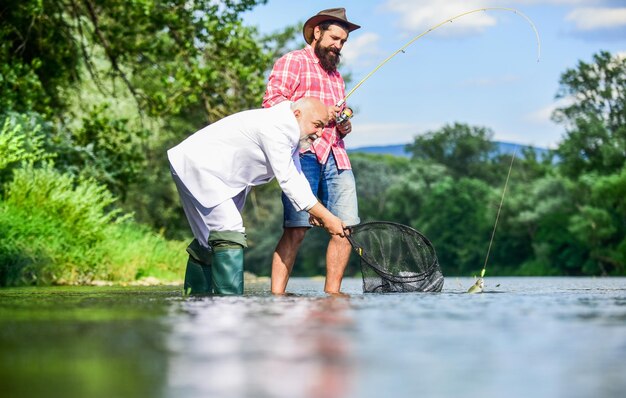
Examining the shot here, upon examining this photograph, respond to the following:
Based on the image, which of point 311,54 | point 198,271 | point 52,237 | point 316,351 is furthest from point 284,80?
point 52,237

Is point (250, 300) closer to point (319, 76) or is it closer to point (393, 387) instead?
point (319, 76)

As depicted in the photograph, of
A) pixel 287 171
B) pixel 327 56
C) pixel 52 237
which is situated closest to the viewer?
pixel 287 171

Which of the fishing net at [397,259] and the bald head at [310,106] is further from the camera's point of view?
the fishing net at [397,259]

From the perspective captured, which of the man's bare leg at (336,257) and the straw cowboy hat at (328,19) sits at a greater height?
the straw cowboy hat at (328,19)

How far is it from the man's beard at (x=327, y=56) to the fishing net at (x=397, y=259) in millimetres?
1305

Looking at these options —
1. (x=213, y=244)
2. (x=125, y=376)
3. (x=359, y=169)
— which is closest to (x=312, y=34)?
(x=213, y=244)

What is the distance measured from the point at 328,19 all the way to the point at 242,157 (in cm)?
170

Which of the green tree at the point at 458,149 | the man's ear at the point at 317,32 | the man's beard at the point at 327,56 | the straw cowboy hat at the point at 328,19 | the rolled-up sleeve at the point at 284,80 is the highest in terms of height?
the green tree at the point at 458,149

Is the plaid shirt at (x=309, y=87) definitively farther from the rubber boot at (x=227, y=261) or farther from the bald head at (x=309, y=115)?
the rubber boot at (x=227, y=261)

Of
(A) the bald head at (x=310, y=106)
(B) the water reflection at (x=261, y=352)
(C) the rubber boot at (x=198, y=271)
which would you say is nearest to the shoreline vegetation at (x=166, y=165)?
(C) the rubber boot at (x=198, y=271)

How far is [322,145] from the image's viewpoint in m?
8.97

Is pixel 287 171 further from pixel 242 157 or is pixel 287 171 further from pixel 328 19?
pixel 328 19

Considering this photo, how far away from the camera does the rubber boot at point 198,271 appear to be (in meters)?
8.61

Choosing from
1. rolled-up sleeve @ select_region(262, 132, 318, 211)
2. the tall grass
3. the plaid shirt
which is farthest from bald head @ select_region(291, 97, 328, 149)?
the tall grass
